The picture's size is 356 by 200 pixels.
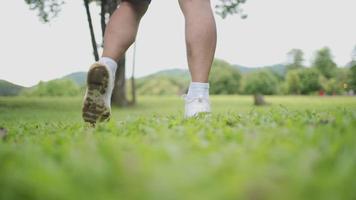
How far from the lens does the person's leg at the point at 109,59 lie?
8.48 ft

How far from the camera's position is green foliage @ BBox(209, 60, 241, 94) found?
74.4 m

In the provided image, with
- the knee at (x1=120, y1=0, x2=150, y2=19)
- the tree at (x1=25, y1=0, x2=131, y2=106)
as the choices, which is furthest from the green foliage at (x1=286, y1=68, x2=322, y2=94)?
the knee at (x1=120, y1=0, x2=150, y2=19)

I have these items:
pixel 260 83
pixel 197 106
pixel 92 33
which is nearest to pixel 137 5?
pixel 197 106

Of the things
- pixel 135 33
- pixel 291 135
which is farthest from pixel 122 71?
pixel 291 135

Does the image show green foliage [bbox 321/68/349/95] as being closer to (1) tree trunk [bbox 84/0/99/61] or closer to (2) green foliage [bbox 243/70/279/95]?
(2) green foliage [bbox 243/70/279/95]

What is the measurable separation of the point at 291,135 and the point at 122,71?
47.3 feet

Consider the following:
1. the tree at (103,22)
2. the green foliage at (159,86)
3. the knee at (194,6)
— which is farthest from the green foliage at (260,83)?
the knee at (194,6)

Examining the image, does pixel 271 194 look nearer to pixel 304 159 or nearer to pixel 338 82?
pixel 304 159

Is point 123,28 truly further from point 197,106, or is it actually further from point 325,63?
point 325,63

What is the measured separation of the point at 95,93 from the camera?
2582mm

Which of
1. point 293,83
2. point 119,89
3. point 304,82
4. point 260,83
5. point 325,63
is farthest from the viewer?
point 325,63

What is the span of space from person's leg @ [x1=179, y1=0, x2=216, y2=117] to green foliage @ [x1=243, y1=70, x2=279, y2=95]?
6632 cm

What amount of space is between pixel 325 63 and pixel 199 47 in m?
80.2

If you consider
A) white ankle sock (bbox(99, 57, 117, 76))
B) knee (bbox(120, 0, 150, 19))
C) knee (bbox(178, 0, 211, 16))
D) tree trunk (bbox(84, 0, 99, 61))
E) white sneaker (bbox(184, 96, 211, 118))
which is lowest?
white sneaker (bbox(184, 96, 211, 118))
